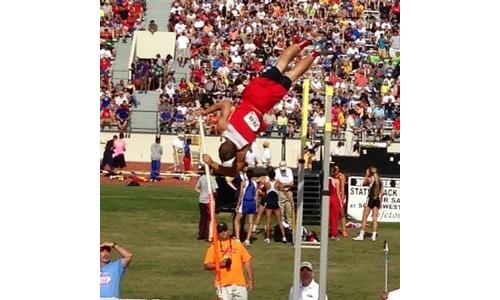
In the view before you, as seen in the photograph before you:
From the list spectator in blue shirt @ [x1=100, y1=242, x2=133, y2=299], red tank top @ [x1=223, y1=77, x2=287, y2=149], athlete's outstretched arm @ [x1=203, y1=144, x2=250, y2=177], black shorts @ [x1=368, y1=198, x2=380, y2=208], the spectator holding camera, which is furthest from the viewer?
black shorts @ [x1=368, y1=198, x2=380, y2=208]

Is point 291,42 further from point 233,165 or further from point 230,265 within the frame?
point 230,265

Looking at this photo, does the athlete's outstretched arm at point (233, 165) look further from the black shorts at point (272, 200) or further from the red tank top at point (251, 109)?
the black shorts at point (272, 200)

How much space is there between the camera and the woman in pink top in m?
14.7

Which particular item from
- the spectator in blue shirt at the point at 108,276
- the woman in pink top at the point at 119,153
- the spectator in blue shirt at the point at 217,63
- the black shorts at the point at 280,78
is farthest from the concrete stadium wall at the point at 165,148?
Result: the spectator in blue shirt at the point at 108,276

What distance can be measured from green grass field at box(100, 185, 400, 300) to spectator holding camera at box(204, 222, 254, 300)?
0.89 meters

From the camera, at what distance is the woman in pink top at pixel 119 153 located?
1466 cm

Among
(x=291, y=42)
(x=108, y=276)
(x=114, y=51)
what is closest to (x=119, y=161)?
(x=114, y=51)

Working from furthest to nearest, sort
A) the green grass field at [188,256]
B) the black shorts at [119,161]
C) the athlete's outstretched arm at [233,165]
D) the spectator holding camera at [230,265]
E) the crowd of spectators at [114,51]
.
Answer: the black shorts at [119,161] < the crowd of spectators at [114,51] < the green grass field at [188,256] < the athlete's outstretched arm at [233,165] < the spectator holding camera at [230,265]

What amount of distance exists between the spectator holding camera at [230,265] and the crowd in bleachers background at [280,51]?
2.22 meters

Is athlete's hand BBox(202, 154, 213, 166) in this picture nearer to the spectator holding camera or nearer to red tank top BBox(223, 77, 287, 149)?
red tank top BBox(223, 77, 287, 149)

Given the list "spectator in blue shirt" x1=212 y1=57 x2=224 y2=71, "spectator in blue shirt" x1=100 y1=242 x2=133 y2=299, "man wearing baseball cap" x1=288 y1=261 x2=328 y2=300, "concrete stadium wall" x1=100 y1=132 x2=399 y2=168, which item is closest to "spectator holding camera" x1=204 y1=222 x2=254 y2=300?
"man wearing baseball cap" x1=288 y1=261 x2=328 y2=300
